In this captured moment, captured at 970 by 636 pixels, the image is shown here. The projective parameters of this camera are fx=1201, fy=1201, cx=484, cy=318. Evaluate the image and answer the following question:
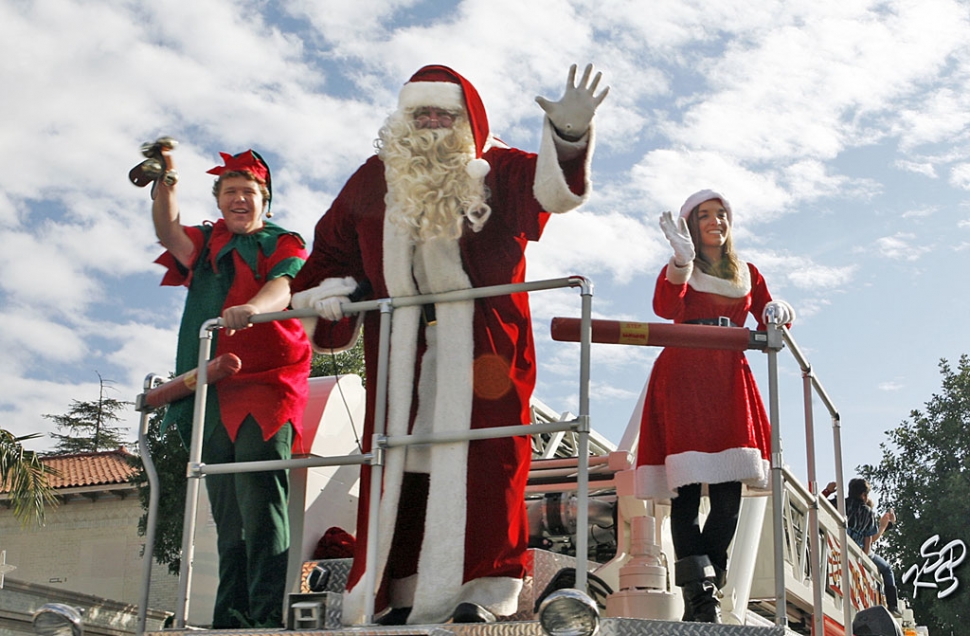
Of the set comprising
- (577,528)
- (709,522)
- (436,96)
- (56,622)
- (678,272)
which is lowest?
(56,622)

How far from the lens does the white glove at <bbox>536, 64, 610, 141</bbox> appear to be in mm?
4797

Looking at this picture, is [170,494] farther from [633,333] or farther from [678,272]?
[633,333]

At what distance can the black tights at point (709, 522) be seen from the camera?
5020mm

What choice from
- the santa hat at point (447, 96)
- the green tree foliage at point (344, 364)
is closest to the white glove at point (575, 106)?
the santa hat at point (447, 96)

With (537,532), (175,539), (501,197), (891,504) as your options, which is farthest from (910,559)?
(501,197)

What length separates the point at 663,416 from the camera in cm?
532

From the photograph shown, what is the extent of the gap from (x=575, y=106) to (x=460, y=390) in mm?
1240

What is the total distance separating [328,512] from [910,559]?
28071 millimetres

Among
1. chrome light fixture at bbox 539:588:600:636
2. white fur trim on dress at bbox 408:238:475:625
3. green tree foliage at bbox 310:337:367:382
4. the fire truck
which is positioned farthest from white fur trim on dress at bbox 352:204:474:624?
green tree foliage at bbox 310:337:367:382

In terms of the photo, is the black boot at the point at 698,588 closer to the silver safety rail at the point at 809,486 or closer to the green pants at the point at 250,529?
the silver safety rail at the point at 809,486

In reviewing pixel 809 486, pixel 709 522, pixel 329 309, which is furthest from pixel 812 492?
pixel 329 309

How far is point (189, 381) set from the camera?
216 inches

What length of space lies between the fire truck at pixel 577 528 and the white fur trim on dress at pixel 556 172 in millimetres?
486

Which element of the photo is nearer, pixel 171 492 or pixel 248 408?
pixel 248 408
